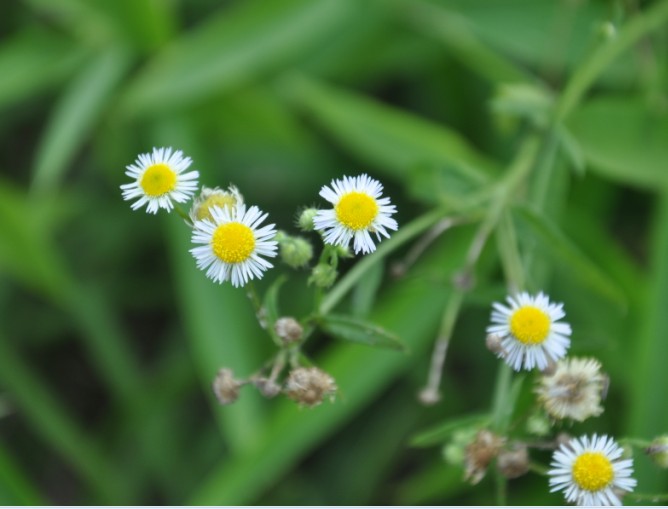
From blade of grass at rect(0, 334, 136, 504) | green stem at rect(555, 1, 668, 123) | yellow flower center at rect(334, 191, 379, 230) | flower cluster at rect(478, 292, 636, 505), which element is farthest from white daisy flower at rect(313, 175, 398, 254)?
blade of grass at rect(0, 334, 136, 504)

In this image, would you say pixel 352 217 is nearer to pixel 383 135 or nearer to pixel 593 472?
pixel 593 472

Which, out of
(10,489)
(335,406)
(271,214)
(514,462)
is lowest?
(10,489)

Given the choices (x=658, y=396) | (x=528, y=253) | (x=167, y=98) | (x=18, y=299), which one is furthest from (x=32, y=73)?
(x=658, y=396)

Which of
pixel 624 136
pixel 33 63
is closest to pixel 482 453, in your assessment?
pixel 624 136

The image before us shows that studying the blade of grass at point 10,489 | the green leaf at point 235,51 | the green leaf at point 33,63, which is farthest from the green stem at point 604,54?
the green leaf at point 33,63

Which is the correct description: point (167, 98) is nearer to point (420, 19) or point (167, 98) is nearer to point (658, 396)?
point (420, 19)

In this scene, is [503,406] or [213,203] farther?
[503,406]

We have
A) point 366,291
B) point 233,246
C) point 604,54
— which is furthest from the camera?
point 604,54

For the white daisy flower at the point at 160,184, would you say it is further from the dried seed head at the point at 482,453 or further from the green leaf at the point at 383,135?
the green leaf at the point at 383,135
